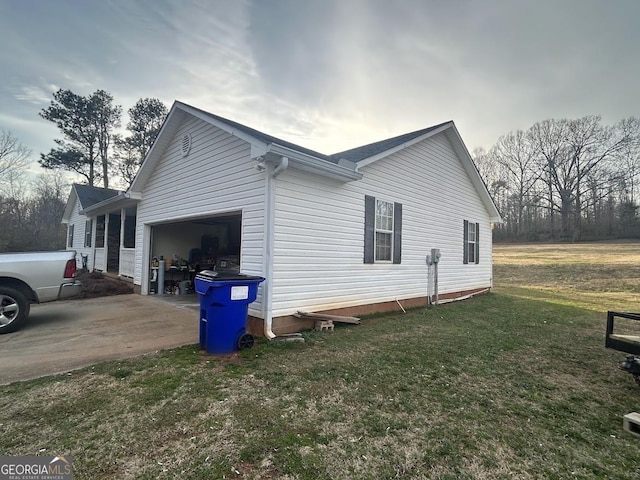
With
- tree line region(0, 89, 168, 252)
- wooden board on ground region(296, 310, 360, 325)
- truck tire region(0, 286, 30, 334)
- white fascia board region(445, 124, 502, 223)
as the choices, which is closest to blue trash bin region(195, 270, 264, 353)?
wooden board on ground region(296, 310, 360, 325)

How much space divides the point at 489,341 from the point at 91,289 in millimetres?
10504

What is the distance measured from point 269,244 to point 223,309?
133 cm

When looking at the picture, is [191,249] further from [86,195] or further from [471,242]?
[471,242]

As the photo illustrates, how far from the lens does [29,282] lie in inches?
215

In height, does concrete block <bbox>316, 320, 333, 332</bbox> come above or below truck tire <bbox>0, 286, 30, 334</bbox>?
below

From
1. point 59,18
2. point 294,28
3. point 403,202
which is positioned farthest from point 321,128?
point 59,18

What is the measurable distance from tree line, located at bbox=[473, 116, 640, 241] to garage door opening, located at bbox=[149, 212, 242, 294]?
3351 centimetres

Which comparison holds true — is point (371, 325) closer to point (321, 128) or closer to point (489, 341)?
point (489, 341)

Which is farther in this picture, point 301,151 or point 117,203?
point 117,203

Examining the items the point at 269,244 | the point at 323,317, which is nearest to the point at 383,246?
the point at 323,317

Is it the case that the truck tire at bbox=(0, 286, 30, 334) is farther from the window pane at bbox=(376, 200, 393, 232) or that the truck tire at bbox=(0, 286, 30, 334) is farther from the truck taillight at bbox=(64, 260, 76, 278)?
the window pane at bbox=(376, 200, 393, 232)

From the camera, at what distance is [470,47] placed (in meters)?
8.66

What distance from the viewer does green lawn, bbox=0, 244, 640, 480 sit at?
2145mm

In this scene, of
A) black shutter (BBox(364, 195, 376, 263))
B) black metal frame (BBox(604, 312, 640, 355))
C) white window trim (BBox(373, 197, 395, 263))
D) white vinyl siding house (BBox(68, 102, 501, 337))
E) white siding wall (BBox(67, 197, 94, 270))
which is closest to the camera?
black metal frame (BBox(604, 312, 640, 355))
